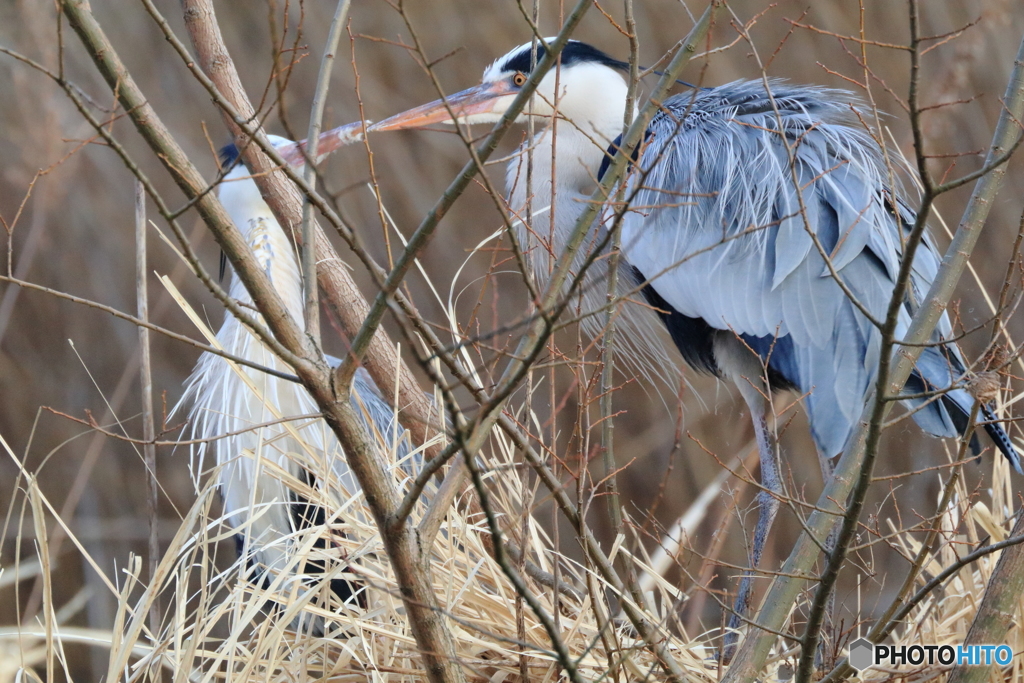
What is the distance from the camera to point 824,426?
1487 mm

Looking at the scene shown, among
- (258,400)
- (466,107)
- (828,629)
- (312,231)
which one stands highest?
(466,107)

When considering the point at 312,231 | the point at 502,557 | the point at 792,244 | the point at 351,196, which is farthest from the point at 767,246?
the point at 351,196

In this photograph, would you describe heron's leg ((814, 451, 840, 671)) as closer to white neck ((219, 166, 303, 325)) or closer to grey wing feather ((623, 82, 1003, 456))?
grey wing feather ((623, 82, 1003, 456))

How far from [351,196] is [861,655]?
84.3 inches

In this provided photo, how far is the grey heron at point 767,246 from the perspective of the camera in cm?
151

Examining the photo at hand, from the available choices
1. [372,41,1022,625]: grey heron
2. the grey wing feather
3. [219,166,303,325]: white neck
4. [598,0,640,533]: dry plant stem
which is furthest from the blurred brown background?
[598,0,640,533]: dry plant stem

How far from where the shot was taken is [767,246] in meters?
1.65

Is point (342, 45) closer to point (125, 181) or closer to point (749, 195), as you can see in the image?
point (125, 181)

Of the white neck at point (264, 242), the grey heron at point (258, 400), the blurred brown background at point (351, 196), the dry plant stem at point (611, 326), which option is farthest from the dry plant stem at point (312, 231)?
the blurred brown background at point (351, 196)

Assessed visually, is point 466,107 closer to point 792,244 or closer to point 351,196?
point 792,244

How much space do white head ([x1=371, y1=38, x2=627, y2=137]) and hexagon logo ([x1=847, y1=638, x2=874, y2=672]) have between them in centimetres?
128

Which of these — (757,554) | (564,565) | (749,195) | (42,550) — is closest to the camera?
(42,550)

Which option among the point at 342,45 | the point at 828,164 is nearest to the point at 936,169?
the point at 828,164

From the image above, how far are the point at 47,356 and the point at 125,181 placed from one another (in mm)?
591
